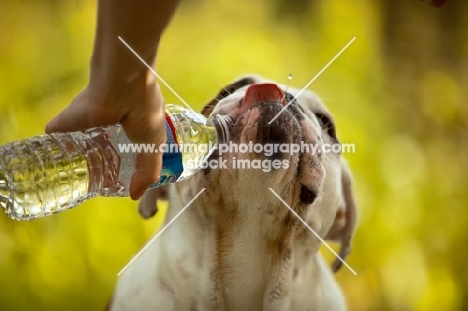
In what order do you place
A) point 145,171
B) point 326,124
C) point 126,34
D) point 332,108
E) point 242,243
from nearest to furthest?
point 126,34 < point 145,171 < point 242,243 < point 326,124 < point 332,108

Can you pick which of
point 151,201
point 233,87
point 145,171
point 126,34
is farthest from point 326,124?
point 126,34

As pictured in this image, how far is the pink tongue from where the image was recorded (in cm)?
147

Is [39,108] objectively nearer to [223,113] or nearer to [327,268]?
[223,113]

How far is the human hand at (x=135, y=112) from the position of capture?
1024mm

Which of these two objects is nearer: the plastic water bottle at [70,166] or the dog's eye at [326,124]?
the plastic water bottle at [70,166]

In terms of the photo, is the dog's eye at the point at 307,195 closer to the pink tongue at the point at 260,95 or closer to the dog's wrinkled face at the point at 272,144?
the dog's wrinkled face at the point at 272,144

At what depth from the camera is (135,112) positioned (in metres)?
1.04

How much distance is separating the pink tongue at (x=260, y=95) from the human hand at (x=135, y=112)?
1.36ft

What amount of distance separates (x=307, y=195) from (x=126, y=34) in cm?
77

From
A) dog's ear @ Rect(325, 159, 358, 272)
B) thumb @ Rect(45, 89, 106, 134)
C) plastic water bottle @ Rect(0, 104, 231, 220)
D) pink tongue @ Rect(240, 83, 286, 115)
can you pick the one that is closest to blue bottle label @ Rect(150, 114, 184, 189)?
plastic water bottle @ Rect(0, 104, 231, 220)

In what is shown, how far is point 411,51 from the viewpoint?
6.90 feet

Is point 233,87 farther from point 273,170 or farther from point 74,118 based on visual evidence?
point 74,118

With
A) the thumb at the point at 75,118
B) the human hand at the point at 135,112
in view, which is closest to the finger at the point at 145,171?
the human hand at the point at 135,112

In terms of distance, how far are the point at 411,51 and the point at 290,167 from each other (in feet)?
2.99
